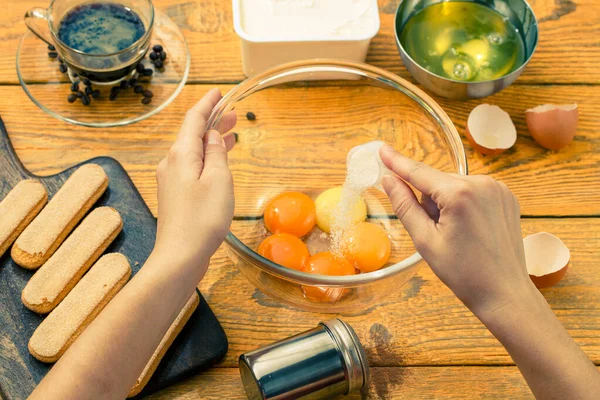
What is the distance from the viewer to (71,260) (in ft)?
4.11

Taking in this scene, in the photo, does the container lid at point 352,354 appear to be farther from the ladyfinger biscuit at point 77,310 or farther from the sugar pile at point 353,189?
the ladyfinger biscuit at point 77,310

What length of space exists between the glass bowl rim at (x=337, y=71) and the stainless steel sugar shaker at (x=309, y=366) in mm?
167

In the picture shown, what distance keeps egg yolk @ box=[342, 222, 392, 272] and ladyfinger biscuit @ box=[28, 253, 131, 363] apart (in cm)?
42

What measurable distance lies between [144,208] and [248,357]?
0.40 metres

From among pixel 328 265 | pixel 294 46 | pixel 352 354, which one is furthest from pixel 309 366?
pixel 294 46

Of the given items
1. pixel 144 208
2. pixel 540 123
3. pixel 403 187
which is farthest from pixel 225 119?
pixel 540 123

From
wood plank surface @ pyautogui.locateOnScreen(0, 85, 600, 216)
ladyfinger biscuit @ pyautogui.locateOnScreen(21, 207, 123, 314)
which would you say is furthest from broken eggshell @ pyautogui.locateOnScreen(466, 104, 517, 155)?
ladyfinger biscuit @ pyautogui.locateOnScreen(21, 207, 123, 314)

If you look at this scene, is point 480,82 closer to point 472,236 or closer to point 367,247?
point 367,247

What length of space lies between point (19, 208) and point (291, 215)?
1.74 feet

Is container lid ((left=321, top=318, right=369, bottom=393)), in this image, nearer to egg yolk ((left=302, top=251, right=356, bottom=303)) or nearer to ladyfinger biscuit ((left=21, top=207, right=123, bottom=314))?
egg yolk ((left=302, top=251, right=356, bottom=303))

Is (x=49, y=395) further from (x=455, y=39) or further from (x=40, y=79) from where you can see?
(x=455, y=39)

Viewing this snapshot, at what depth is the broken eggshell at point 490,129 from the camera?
1484mm

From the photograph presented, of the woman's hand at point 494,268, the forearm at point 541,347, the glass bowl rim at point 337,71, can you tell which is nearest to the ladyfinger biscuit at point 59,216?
the glass bowl rim at point 337,71

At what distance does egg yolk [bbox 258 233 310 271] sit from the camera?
1262 mm
